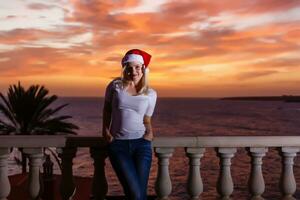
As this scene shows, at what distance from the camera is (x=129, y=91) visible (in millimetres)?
4438

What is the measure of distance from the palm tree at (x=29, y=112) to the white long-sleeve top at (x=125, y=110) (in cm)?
2098

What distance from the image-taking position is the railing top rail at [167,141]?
15.4ft

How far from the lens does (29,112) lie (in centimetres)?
2525

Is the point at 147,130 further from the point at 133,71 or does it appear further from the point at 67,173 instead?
the point at 67,173

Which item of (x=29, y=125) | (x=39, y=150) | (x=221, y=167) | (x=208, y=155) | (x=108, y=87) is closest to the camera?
(x=108, y=87)

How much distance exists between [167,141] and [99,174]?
0.81 m

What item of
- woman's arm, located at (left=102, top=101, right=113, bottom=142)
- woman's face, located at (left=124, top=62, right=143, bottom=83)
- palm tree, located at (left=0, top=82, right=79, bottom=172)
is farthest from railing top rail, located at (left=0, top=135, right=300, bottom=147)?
palm tree, located at (left=0, top=82, right=79, bottom=172)

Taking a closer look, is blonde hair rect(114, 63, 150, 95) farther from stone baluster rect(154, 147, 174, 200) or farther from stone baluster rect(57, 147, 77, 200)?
stone baluster rect(57, 147, 77, 200)

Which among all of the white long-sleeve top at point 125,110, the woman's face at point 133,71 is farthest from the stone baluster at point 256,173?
the woman's face at point 133,71

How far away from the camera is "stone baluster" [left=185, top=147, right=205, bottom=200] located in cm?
494

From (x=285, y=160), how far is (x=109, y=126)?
2.12 m

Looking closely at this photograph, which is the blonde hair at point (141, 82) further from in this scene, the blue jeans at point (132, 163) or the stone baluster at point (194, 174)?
the stone baluster at point (194, 174)

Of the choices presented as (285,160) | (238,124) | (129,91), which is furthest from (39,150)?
(238,124)

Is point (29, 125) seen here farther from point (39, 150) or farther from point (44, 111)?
point (39, 150)
